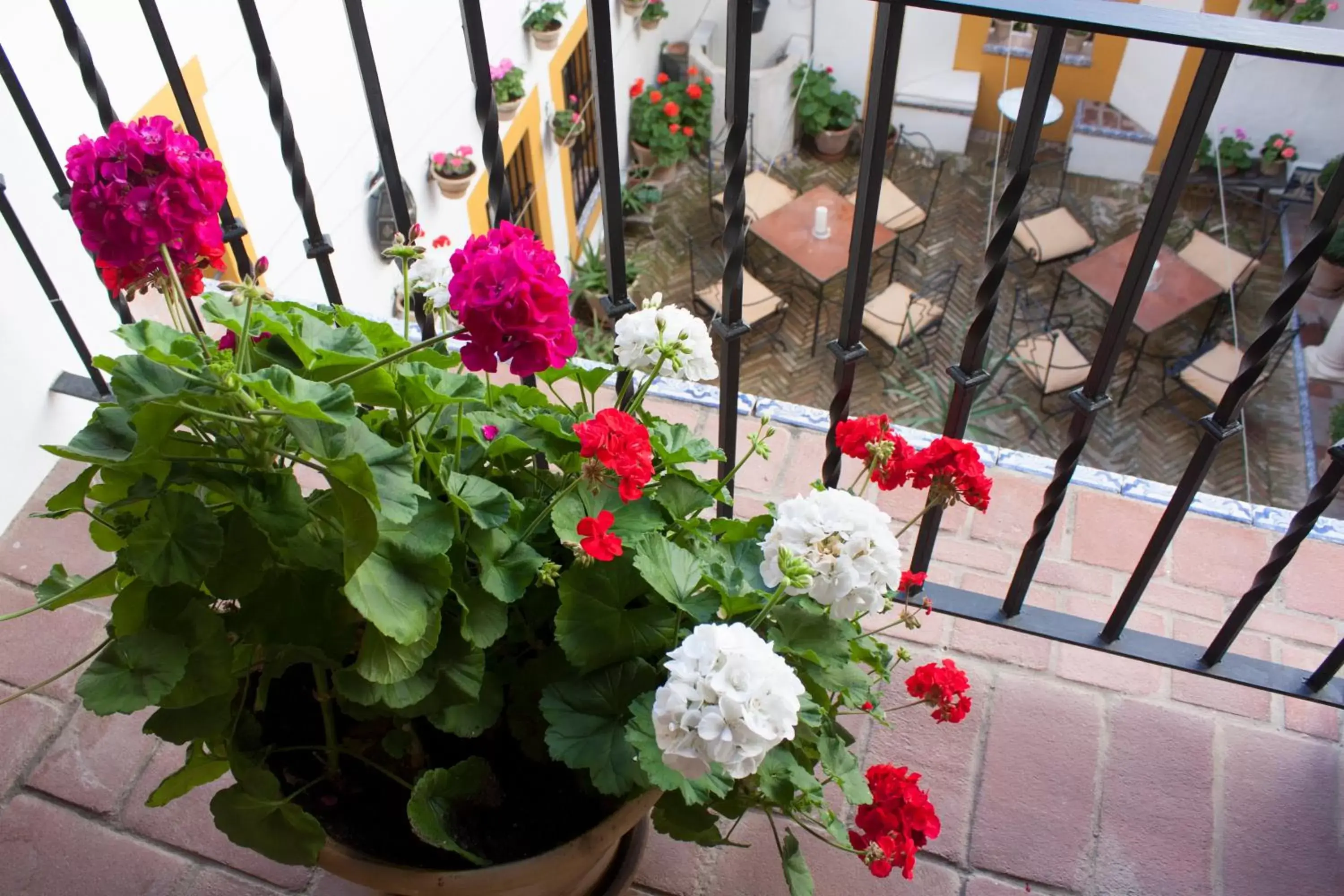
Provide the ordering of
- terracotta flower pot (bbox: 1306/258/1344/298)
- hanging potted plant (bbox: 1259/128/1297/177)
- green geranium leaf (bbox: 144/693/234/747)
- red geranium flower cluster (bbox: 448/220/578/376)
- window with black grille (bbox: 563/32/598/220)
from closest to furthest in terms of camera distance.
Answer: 1. red geranium flower cluster (bbox: 448/220/578/376)
2. green geranium leaf (bbox: 144/693/234/747)
3. terracotta flower pot (bbox: 1306/258/1344/298)
4. window with black grille (bbox: 563/32/598/220)
5. hanging potted plant (bbox: 1259/128/1297/177)

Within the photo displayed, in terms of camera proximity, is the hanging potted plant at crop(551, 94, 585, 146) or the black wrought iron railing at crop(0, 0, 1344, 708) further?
the hanging potted plant at crop(551, 94, 585, 146)

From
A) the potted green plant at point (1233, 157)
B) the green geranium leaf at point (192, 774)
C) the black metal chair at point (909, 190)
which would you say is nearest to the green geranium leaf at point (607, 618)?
the green geranium leaf at point (192, 774)

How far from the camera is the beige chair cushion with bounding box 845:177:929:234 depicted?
325 inches

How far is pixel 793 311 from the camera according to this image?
27.1 ft

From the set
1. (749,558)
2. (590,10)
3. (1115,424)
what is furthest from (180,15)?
(1115,424)

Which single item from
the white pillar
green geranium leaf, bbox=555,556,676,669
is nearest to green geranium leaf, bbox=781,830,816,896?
green geranium leaf, bbox=555,556,676,669

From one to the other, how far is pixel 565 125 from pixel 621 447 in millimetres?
7827

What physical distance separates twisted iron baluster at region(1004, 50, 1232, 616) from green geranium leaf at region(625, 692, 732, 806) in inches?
23.1

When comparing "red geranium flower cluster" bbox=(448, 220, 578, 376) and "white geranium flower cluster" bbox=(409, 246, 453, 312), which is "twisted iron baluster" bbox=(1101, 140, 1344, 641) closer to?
"red geranium flower cluster" bbox=(448, 220, 578, 376)

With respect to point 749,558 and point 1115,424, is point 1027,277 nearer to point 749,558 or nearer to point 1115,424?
point 1115,424

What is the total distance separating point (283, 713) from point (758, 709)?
1.85ft

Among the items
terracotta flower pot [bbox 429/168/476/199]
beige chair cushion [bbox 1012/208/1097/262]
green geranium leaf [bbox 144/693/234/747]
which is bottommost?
beige chair cushion [bbox 1012/208/1097/262]

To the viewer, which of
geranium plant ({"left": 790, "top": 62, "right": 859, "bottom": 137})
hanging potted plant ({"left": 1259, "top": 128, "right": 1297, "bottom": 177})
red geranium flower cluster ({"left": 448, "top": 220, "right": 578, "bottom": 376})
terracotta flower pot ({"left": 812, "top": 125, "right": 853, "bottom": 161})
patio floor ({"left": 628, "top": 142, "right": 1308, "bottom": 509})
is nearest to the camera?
red geranium flower cluster ({"left": 448, "top": 220, "right": 578, "bottom": 376})

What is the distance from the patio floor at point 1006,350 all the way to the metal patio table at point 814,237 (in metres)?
0.45
